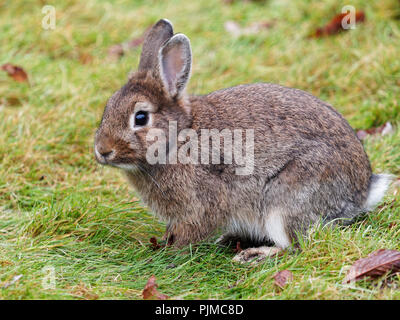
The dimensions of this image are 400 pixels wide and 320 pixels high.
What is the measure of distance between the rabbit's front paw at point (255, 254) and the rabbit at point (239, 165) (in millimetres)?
11

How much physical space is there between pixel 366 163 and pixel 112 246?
2251 millimetres

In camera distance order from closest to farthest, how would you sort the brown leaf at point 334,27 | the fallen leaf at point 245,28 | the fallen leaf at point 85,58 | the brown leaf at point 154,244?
1. the brown leaf at point 154,244
2. the fallen leaf at point 85,58
3. the brown leaf at point 334,27
4. the fallen leaf at point 245,28

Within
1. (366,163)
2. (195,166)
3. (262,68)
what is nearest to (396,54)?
(262,68)

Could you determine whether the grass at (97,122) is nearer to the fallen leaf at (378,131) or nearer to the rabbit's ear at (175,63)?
the fallen leaf at (378,131)

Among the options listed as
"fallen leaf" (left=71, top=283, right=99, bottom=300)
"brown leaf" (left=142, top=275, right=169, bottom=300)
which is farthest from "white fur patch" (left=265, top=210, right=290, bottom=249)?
"fallen leaf" (left=71, top=283, right=99, bottom=300)

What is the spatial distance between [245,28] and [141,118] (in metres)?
4.44

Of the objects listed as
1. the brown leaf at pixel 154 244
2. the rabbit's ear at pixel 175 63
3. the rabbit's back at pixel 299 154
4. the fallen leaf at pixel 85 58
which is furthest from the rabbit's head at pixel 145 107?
the fallen leaf at pixel 85 58

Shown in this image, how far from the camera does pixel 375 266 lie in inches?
165

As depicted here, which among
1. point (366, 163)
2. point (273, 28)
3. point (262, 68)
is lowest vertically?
point (366, 163)

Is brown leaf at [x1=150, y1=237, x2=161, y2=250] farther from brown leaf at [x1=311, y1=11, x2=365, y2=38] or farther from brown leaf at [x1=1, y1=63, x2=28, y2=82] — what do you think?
brown leaf at [x1=311, y1=11, x2=365, y2=38]

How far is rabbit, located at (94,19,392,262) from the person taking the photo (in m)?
4.88

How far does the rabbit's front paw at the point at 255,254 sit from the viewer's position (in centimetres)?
493
